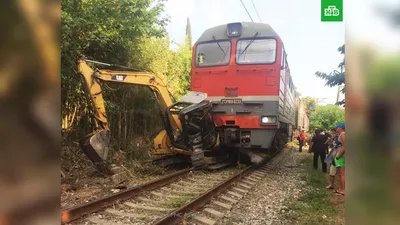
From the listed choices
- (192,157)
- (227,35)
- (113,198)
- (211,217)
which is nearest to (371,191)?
(211,217)

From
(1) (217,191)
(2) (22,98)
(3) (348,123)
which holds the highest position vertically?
(2) (22,98)

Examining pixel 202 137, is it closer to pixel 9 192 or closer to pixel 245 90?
pixel 245 90

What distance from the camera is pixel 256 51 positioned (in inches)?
332

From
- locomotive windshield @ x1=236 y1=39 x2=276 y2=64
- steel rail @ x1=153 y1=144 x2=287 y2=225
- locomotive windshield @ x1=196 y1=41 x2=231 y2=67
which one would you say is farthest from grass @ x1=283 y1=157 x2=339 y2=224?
locomotive windshield @ x1=196 y1=41 x2=231 y2=67

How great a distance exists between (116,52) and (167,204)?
5882 millimetres

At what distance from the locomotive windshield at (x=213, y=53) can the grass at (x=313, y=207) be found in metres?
3.78

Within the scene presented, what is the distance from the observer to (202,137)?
8141mm

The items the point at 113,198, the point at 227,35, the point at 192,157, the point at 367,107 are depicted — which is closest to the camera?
the point at 367,107

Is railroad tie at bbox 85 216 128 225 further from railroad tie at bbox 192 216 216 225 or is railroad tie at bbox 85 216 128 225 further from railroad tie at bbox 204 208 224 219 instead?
railroad tie at bbox 204 208 224 219

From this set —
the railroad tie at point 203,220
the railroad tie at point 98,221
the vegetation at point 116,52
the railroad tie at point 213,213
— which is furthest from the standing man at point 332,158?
the vegetation at point 116,52

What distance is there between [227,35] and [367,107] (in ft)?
24.8

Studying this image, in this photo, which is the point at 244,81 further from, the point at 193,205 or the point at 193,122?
the point at 193,205

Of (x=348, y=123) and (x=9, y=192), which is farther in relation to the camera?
(x=348, y=123)

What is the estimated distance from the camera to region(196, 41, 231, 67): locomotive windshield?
865 centimetres
